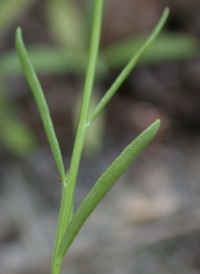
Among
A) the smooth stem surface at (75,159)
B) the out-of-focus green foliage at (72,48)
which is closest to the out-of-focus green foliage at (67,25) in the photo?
the out-of-focus green foliage at (72,48)

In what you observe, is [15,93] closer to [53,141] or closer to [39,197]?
[39,197]

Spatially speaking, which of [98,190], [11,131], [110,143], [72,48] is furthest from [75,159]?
[110,143]

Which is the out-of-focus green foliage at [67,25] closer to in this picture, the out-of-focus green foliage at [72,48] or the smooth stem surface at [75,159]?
the out-of-focus green foliage at [72,48]

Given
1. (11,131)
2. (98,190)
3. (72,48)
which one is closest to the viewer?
(98,190)

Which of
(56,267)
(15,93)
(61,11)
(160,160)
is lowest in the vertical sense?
(160,160)

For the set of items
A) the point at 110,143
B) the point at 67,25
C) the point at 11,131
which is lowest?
the point at 110,143

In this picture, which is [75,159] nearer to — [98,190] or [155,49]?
[98,190]

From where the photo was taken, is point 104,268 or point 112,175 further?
point 104,268

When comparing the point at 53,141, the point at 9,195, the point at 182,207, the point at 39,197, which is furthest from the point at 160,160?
the point at 53,141
